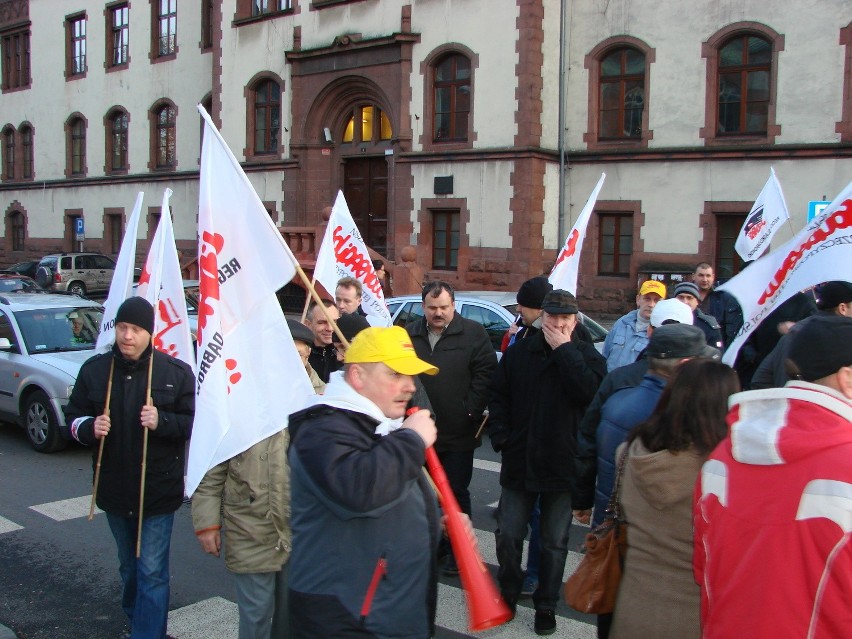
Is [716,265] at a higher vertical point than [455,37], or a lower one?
lower

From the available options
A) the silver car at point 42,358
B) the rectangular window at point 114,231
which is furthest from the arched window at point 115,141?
the silver car at point 42,358

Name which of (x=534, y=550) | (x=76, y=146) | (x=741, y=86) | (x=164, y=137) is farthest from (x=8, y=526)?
(x=76, y=146)

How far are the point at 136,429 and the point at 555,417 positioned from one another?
219 centimetres

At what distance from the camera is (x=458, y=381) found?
5777mm

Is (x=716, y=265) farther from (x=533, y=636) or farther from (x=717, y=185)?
(x=533, y=636)

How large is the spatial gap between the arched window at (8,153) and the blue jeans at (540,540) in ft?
131

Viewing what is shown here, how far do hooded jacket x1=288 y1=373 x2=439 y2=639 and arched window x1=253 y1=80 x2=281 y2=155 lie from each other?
2520 cm

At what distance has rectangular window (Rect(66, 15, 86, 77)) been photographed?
3569cm

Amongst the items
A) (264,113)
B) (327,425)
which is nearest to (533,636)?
(327,425)

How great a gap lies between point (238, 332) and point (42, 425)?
21.0ft

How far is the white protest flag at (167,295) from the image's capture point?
5418 mm

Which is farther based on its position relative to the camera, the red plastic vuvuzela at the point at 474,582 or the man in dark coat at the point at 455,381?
the man in dark coat at the point at 455,381

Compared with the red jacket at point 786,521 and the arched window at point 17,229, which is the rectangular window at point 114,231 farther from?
the red jacket at point 786,521

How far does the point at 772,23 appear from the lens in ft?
64.2
